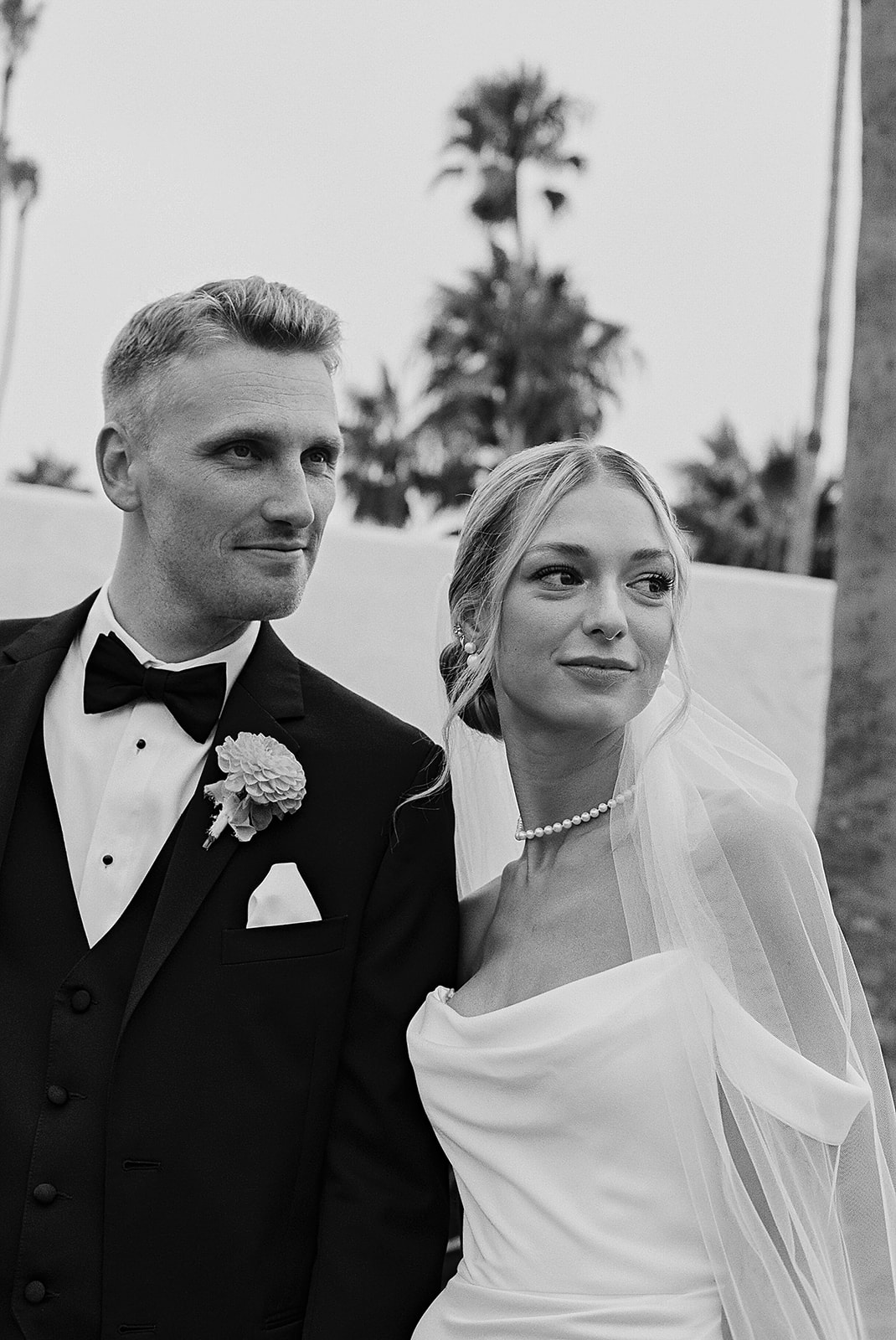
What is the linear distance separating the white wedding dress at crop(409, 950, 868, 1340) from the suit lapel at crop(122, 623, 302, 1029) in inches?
20.3

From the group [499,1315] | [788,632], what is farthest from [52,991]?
[788,632]

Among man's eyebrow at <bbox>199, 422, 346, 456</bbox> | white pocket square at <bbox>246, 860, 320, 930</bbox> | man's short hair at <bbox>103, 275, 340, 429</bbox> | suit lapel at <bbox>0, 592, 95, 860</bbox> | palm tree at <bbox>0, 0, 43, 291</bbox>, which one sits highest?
palm tree at <bbox>0, 0, 43, 291</bbox>

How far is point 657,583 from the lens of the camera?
2545mm

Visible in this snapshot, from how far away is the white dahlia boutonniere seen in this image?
2.41 m

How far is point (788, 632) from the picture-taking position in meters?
7.91

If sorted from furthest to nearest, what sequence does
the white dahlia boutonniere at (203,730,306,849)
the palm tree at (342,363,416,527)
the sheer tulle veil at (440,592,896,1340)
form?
1. the palm tree at (342,363,416,527)
2. the white dahlia boutonniere at (203,730,306,849)
3. the sheer tulle veil at (440,592,896,1340)

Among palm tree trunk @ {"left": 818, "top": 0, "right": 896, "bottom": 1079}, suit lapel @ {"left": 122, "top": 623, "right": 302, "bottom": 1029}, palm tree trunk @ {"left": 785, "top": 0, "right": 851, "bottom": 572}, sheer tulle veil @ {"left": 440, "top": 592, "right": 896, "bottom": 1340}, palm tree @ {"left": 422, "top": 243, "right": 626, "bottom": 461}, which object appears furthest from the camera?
palm tree @ {"left": 422, "top": 243, "right": 626, "bottom": 461}

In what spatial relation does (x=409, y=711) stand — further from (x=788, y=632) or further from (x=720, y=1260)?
(x=720, y=1260)

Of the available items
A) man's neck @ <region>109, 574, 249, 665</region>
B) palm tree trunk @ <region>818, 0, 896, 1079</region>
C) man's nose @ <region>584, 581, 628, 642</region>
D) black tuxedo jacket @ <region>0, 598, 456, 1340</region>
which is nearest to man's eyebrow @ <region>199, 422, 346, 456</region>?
man's neck @ <region>109, 574, 249, 665</region>

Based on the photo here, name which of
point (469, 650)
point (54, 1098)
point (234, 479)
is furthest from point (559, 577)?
point (54, 1098)

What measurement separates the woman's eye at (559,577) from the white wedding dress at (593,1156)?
2.12 feet

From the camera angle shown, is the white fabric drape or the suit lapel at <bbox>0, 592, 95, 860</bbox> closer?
the white fabric drape

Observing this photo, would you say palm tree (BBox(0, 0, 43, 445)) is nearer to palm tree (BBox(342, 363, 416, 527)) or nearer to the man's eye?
palm tree (BBox(342, 363, 416, 527))

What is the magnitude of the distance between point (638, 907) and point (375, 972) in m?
0.47
